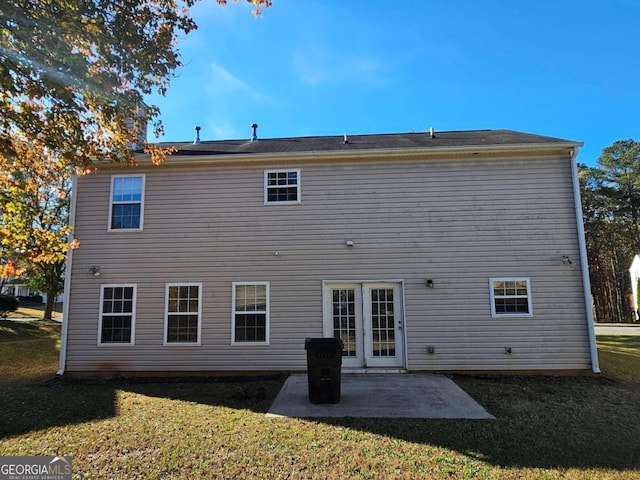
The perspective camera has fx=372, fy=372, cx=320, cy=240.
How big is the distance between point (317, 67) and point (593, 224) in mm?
31286

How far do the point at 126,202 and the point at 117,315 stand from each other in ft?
9.32

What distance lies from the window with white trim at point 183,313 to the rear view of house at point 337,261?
0.03m

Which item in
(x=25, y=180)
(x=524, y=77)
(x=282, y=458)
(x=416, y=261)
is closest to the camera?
(x=282, y=458)

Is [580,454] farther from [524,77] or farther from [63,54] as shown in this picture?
[524,77]

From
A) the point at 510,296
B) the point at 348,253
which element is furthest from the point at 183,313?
the point at 510,296

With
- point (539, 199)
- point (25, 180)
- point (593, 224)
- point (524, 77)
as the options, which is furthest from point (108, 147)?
point (593, 224)

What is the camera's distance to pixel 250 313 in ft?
29.4

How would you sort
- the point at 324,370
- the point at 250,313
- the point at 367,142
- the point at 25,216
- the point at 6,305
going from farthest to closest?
the point at 6,305 < the point at 367,142 < the point at 250,313 < the point at 324,370 < the point at 25,216

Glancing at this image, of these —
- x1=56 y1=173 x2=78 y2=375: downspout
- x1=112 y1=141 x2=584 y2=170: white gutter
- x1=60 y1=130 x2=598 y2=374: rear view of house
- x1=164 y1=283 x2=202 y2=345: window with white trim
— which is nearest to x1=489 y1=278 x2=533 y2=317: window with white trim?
x1=60 y1=130 x2=598 y2=374: rear view of house

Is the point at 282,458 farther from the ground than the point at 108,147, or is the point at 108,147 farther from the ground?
the point at 108,147

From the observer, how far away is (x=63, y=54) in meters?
5.03

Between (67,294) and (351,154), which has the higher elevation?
(351,154)

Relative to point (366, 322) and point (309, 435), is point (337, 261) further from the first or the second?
point (309, 435)

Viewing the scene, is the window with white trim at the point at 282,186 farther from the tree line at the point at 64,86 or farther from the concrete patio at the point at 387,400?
the concrete patio at the point at 387,400
